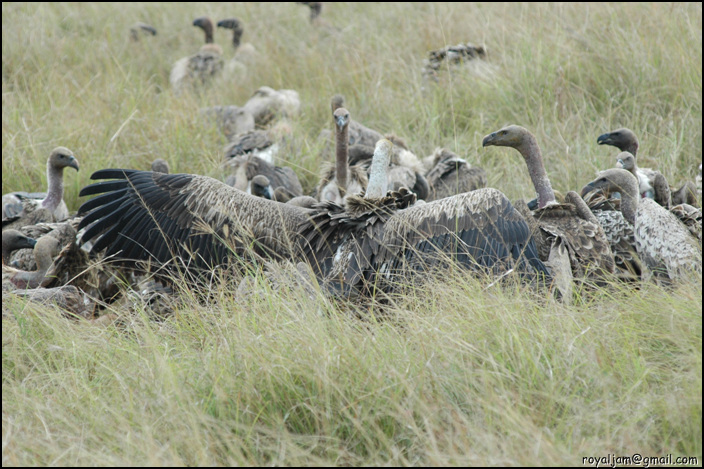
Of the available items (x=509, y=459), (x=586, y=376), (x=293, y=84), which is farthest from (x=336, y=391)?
(x=293, y=84)

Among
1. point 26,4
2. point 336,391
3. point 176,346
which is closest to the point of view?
point 336,391

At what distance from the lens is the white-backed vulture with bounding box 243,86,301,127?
355 inches

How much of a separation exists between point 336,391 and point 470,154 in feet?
15.3

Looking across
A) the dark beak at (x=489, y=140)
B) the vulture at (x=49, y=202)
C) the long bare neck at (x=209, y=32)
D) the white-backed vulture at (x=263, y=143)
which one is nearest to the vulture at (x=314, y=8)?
the long bare neck at (x=209, y=32)

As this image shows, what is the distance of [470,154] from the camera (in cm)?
730

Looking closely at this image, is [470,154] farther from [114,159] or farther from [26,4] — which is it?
[26,4]

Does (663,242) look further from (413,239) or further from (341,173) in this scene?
(341,173)

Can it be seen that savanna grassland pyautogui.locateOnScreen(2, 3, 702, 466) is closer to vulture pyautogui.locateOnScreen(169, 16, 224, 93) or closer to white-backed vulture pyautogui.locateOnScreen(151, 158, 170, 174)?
white-backed vulture pyautogui.locateOnScreen(151, 158, 170, 174)

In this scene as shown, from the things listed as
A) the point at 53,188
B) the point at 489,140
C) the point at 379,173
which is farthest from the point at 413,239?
the point at 53,188

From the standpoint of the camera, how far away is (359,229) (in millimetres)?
4969

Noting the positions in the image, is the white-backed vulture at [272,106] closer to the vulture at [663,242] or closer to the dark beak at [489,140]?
the dark beak at [489,140]

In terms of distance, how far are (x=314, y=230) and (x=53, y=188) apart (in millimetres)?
2859

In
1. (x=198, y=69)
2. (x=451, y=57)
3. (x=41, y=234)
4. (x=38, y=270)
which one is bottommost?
(x=38, y=270)

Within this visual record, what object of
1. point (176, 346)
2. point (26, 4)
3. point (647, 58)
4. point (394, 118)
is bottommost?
point (176, 346)
